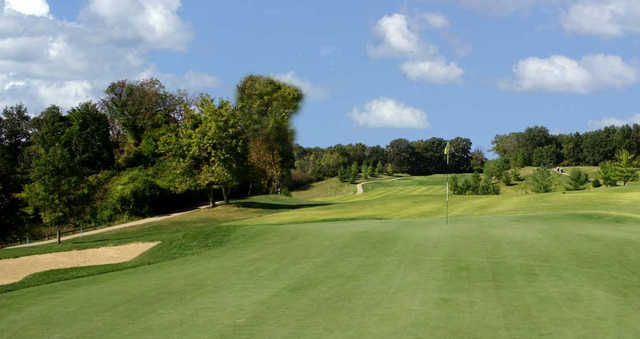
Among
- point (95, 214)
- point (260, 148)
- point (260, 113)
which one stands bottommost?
point (95, 214)

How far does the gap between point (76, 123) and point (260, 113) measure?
2134 cm

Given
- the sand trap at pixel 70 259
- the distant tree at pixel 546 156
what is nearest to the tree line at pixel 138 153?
the sand trap at pixel 70 259

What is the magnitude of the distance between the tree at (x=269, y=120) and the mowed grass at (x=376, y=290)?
45.6 metres

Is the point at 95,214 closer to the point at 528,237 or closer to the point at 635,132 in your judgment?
the point at 528,237

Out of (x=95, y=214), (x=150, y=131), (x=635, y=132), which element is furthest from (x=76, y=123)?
(x=635, y=132)

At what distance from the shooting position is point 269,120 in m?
61.7

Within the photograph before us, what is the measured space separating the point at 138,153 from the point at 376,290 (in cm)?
5333

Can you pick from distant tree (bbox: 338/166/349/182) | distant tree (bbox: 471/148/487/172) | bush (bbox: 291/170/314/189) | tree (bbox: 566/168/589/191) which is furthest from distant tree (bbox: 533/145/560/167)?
bush (bbox: 291/170/314/189)

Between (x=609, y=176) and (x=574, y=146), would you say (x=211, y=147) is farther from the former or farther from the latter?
(x=574, y=146)

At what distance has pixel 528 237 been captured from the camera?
13.6m

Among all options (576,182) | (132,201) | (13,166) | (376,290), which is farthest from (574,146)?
(376,290)

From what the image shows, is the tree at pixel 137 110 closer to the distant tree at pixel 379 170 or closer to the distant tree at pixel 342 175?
the distant tree at pixel 342 175

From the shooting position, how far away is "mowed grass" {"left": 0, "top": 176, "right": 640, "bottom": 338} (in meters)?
6.70

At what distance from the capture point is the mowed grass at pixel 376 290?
6699 mm
